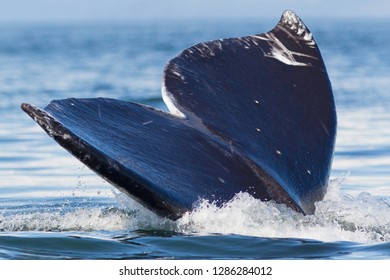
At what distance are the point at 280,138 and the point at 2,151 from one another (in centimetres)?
785

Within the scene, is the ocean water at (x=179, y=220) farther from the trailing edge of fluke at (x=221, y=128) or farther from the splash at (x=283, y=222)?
the trailing edge of fluke at (x=221, y=128)

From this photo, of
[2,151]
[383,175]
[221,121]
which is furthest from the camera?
[2,151]

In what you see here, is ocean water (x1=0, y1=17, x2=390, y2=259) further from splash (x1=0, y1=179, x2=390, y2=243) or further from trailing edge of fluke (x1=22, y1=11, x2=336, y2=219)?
trailing edge of fluke (x1=22, y1=11, x2=336, y2=219)

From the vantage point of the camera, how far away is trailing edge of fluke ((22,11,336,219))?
21.0 feet

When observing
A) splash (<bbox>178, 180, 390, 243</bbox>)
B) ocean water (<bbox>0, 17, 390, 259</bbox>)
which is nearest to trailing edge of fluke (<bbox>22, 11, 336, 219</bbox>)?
splash (<bbox>178, 180, 390, 243</bbox>)

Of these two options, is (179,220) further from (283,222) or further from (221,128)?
(221,128)

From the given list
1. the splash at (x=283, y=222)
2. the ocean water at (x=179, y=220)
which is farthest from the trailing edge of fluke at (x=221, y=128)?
the ocean water at (x=179, y=220)

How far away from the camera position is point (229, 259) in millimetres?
6652

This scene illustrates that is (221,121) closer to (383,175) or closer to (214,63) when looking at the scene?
(214,63)

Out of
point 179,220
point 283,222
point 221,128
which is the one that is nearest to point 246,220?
point 283,222

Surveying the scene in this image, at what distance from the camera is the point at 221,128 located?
7328 millimetres

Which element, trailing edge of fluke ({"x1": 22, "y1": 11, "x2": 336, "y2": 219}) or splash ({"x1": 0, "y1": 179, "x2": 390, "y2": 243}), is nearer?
trailing edge of fluke ({"x1": 22, "y1": 11, "x2": 336, "y2": 219})

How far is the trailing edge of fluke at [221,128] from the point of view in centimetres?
641

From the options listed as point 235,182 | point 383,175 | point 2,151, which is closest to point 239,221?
point 235,182
